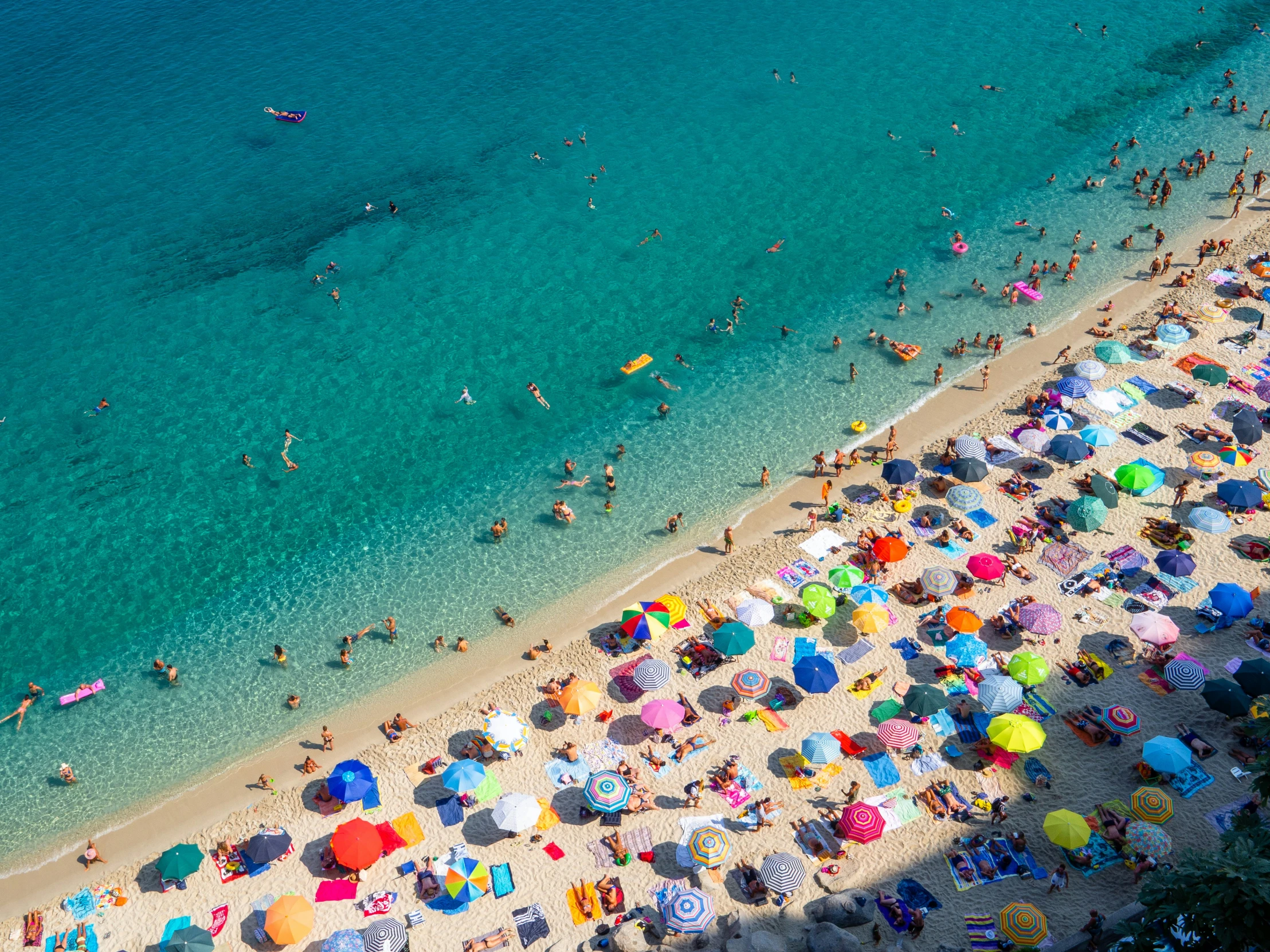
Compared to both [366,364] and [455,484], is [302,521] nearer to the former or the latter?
[455,484]

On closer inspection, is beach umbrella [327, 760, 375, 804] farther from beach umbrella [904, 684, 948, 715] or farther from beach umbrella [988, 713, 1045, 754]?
beach umbrella [988, 713, 1045, 754]

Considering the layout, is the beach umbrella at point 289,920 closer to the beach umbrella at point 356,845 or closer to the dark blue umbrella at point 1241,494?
the beach umbrella at point 356,845

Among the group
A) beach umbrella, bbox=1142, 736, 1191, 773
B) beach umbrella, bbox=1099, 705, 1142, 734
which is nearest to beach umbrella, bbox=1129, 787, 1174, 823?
beach umbrella, bbox=1142, 736, 1191, 773

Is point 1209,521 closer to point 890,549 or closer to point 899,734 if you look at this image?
point 890,549

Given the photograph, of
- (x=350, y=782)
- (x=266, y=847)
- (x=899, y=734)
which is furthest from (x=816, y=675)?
(x=266, y=847)

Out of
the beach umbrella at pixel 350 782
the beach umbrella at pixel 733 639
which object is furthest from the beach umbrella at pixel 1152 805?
the beach umbrella at pixel 350 782

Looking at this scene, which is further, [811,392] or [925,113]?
[925,113]

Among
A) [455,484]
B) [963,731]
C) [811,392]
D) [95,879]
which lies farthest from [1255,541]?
[95,879]
